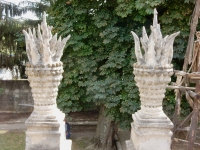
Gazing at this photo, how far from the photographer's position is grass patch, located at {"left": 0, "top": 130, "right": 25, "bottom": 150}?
34.3ft

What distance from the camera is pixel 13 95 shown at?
52.5 ft

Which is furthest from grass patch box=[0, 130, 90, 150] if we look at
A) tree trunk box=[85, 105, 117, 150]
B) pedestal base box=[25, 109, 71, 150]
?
pedestal base box=[25, 109, 71, 150]

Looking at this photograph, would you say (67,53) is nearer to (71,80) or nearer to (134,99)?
(71,80)

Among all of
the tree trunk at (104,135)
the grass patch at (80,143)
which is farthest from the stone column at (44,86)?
the grass patch at (80,143)

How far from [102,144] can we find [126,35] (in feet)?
16.4

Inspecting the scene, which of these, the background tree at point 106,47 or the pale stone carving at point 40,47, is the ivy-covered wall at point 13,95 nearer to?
the background tree at point 106,47

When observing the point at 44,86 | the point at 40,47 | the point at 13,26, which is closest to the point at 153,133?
the point at 44,86

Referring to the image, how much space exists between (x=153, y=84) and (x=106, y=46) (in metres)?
5.08

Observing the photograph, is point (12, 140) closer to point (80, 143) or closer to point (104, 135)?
point (80, 143)

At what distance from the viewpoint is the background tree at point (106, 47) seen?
8.22 metres

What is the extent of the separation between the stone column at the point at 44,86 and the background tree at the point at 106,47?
4.08 metres

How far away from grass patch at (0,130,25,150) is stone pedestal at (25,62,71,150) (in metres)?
6.91

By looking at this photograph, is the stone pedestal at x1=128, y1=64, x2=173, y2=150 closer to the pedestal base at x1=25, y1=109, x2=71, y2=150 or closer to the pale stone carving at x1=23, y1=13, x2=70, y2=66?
the pedestal base at x1=25, y1=109, x2=71, y2=150

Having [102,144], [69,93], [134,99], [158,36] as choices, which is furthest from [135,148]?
[102,144]
